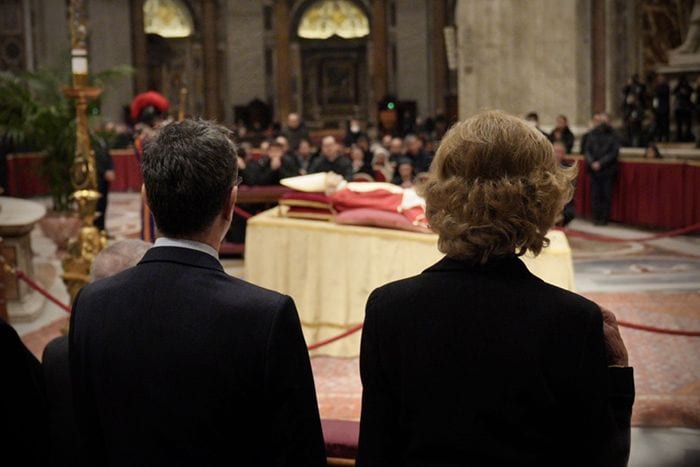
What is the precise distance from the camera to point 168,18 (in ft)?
106

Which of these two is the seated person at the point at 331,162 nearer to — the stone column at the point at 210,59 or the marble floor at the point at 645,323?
the marble floor at the point at 645,323

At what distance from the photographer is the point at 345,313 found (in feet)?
24.1

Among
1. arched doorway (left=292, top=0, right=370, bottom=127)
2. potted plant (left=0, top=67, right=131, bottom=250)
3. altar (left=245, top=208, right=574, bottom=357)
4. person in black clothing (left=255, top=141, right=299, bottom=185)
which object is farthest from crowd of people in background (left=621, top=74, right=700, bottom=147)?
arched doorway (left=292, top=0, right=370, bottom=127)

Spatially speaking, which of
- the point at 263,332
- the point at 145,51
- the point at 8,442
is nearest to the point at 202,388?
the point at 263,332

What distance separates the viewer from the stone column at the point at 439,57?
29.7 meters

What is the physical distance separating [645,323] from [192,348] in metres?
6.31

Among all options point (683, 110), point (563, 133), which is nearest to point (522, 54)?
point (563, 133)

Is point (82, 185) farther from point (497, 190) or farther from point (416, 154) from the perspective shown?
point (416, 154)

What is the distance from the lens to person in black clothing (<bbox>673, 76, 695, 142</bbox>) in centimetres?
1653

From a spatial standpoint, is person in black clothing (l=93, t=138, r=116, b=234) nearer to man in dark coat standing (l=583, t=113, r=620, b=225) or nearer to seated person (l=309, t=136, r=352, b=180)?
seated person (l=309, t=136, r=352, b=180)

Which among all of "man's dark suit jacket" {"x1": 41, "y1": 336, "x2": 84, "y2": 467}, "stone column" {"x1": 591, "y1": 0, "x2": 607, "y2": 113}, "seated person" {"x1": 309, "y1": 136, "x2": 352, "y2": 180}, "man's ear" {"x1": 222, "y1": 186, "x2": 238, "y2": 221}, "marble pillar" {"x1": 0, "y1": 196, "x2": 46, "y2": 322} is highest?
"stone column" {"x1": 591, "y1": 0, "x2": 607, "y2": 113}

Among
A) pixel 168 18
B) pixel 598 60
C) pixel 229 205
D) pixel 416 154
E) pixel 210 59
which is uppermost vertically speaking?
pixel 168 18

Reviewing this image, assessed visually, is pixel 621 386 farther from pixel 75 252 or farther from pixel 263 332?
pixel 75 252

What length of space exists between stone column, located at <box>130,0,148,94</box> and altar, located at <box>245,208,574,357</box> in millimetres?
22858
